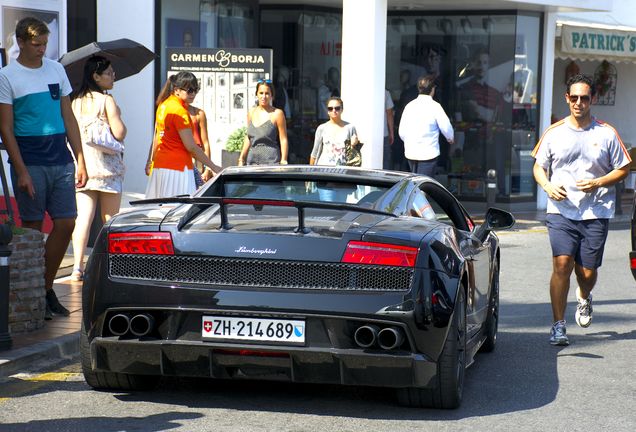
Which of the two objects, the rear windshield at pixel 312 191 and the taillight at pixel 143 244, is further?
the rear windshield at pixel 312 191

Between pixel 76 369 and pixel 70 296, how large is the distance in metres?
2.32

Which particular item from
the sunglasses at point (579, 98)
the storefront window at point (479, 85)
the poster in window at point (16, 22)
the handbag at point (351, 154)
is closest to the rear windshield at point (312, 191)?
the sunglasses at point (579, 98)

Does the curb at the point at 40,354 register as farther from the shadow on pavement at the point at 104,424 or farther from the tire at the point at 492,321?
the tire at the point at 492,321

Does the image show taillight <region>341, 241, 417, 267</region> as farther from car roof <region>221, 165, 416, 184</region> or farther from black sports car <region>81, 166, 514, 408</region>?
car roof <region>221, 165, 416, 184</region>

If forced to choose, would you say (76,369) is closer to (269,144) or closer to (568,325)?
(568,325)

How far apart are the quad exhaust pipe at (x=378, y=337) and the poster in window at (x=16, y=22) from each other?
8283 millimetres

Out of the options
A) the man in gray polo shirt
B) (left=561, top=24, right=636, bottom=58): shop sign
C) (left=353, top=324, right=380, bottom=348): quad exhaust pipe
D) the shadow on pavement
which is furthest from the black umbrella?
(left=561, top=24, right=636, bottom=58): shop sign

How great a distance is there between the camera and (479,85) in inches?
827

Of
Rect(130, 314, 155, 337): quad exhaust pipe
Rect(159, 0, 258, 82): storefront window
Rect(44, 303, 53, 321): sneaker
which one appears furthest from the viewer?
Rect(159, 0, 258, 82): storefront window

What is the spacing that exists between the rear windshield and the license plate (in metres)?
0.99

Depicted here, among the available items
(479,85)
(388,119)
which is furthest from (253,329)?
(479,85)

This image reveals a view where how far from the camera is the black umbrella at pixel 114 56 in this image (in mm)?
11039

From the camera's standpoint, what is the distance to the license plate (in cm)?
590

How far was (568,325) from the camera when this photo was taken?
32.0 feet
